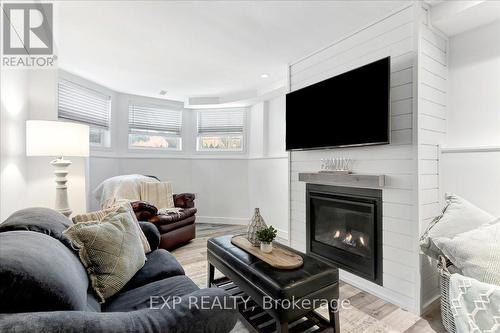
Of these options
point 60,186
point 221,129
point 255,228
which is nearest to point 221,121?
point 221,129

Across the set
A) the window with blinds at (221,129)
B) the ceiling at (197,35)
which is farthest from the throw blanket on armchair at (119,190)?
the window with blinds at (221,129)

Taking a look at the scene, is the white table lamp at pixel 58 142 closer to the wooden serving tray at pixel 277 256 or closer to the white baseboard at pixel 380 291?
the wooden serving tray at pixel 277 256

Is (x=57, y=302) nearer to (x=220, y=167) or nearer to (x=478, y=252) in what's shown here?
(x=478, y=252)

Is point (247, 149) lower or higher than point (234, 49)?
lower

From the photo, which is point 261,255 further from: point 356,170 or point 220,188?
point 220,188

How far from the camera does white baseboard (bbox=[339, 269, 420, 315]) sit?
78.0 inches

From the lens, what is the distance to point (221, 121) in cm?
491

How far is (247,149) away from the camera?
15.6 ft

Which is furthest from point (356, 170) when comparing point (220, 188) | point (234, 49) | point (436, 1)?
point (220, 188)

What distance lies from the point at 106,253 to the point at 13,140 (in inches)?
61.8

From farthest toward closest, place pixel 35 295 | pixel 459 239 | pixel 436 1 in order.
→ pixel 436 1, pixel 459 239, pixel 35 295

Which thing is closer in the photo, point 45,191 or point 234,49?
point 45,191

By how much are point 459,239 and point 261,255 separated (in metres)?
1.30

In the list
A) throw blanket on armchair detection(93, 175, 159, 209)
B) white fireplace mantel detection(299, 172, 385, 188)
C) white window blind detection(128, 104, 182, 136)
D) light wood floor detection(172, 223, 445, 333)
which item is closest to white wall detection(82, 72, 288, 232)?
white window blind detection(128, 104, 182, 136)
